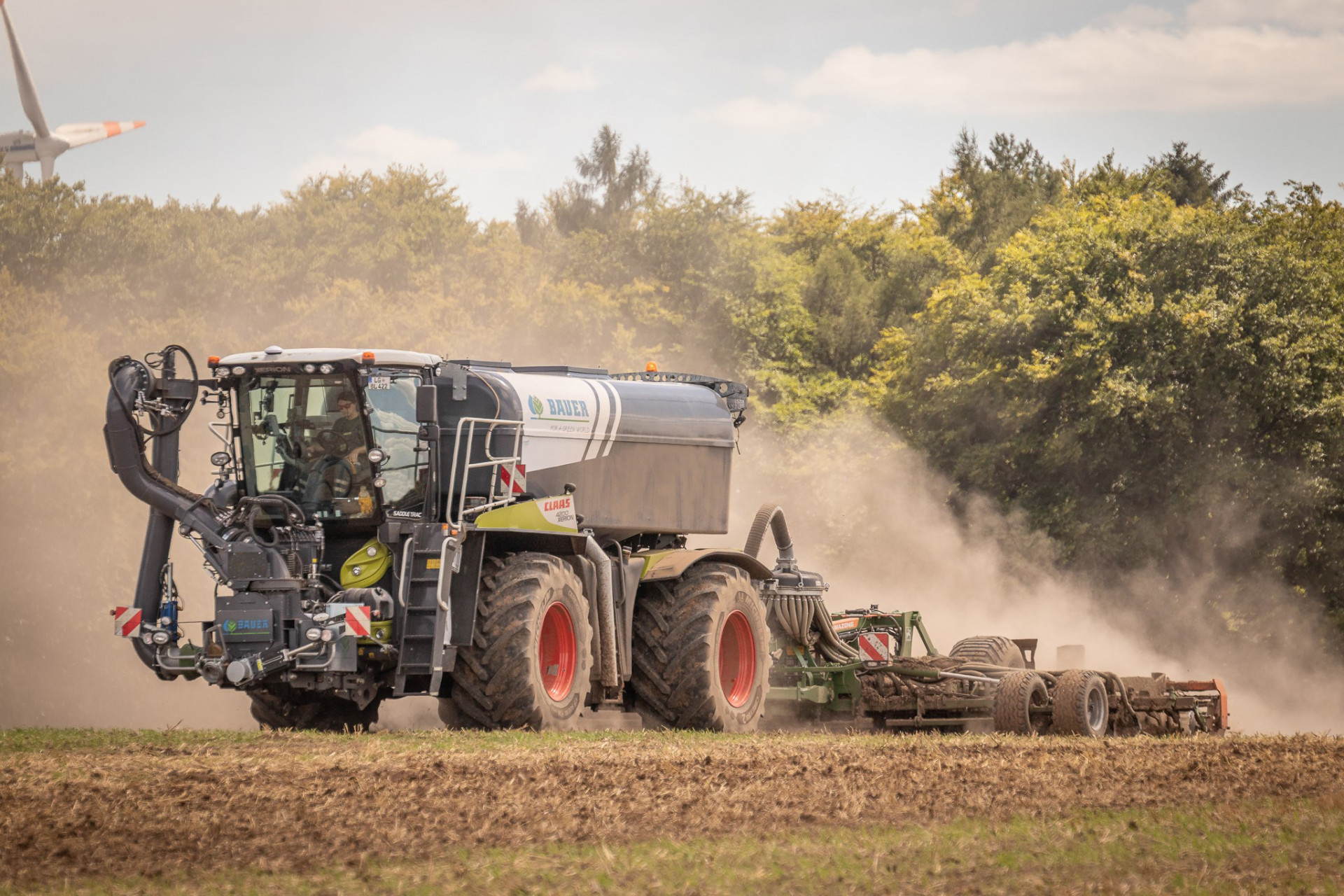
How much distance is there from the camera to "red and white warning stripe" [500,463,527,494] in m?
15.5

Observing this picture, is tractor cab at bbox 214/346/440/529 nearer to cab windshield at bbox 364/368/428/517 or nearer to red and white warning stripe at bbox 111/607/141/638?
cab windshield at bbox 364/368/428/517

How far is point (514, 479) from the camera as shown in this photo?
15570 millimetres

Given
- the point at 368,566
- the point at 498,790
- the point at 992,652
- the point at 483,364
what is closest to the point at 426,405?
the point at 368,566

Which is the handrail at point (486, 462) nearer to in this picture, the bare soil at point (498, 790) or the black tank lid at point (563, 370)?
the black tank lid at point (563, 370)

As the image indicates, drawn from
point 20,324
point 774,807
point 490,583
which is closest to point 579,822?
point 774,807

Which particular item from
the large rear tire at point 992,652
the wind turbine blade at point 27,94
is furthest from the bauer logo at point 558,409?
the wind turbine blade at point 27,94

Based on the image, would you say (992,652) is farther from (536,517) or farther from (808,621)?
(536,517)

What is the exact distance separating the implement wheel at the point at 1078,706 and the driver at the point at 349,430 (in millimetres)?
7528

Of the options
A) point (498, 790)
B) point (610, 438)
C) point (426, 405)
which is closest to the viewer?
point (498, 790)

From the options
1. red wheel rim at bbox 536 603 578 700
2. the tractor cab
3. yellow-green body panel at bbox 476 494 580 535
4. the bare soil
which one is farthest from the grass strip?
the tractor cab

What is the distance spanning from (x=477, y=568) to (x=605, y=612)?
1.98 meters

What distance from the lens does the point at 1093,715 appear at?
17281 mm

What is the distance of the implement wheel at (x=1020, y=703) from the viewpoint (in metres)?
16.7

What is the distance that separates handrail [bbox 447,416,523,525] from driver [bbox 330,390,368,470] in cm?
86
